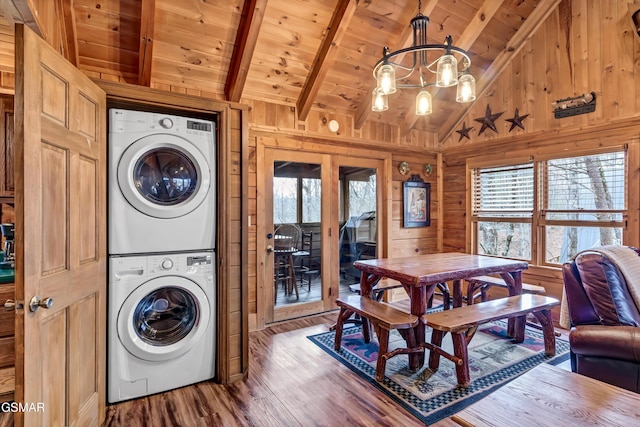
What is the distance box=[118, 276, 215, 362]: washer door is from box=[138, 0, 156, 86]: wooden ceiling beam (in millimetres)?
1846

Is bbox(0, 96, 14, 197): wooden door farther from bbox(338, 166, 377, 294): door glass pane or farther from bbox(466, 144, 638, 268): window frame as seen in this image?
bbox(466, 144, 638, 268): window frame

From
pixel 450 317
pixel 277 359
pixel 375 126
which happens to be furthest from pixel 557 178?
pixel 277 359

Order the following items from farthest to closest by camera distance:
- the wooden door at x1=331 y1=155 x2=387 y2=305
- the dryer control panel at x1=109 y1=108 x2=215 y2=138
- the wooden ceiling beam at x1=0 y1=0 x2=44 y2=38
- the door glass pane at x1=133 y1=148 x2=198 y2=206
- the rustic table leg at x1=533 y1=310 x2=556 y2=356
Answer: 1. the wooden door at x1=331 y1=155 x2=387 y2=305
2. the rustic table leg at x1=533 y1=310 x2=556 y2=356
3. the door glass pane at x1=133 y1=148 x2=198 y2=206
4. the dryer control panel at x1=109 y1=108 x2=215 y2=138
5. the wooden ceiling beam at x1=0 y1=0 x2=44 y2=38

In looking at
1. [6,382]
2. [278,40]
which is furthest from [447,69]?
[6,382]

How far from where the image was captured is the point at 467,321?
2.38 meters

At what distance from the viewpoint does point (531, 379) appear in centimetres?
142

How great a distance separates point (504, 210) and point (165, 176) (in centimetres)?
412

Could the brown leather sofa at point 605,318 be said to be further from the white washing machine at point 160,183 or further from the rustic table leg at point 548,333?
the white washing machine at point 160,183

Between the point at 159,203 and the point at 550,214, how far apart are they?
4177mm

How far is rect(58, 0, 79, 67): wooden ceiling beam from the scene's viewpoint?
242cm

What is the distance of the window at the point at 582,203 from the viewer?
344 cm

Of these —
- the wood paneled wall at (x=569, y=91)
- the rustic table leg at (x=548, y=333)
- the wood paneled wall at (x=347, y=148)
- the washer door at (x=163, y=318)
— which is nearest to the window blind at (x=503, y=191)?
the wood paneled wall at (x=569, y=91)

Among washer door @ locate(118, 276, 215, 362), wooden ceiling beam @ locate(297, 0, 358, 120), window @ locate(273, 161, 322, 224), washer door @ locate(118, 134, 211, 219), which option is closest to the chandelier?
wooden ceiling beam @ locate(297, 0, 358, 120)

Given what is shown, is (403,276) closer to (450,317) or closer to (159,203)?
(450,317)
